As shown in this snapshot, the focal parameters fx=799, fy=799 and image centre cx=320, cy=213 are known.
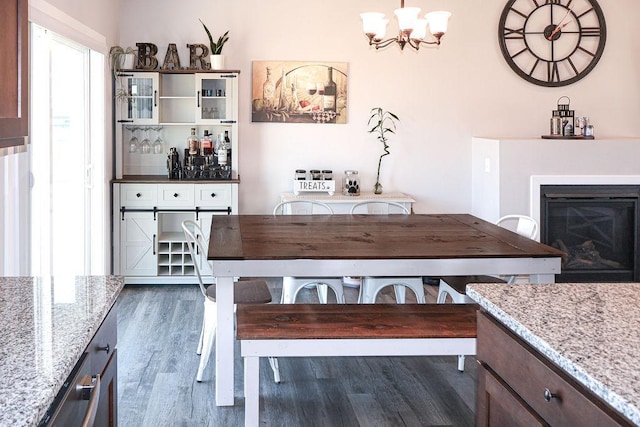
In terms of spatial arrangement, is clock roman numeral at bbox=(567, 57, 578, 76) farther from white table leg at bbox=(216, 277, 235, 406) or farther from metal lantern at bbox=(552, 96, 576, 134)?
white table leg at bbox=(216, 277, 235, 406)

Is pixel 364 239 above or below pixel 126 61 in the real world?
below

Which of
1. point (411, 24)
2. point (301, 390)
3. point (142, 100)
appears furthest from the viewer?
point (142, 100)

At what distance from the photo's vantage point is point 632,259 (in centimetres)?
650

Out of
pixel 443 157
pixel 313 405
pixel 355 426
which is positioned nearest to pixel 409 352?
pixel 355 426

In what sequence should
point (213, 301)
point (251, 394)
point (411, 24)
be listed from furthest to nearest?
point (411, 24) < point (213, 301) < point (251, 394)

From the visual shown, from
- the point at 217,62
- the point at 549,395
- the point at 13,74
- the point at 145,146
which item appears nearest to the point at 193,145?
the point at 145,146

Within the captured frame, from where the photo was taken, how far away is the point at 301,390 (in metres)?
3.95

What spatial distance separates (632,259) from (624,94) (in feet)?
4.85

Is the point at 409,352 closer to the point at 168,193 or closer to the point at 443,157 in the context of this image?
the point at 168,193

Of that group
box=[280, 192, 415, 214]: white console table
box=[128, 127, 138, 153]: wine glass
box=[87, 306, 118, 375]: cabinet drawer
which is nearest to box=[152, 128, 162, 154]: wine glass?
box=[128, 127, 138, 153]: wine glass

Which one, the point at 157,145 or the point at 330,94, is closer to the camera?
the point at 157,145

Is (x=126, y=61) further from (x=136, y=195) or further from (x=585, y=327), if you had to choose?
(x=585, y=327)

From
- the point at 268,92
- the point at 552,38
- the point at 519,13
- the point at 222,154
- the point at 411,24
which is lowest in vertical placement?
the point at 222,154

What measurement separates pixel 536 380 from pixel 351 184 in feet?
15.8
